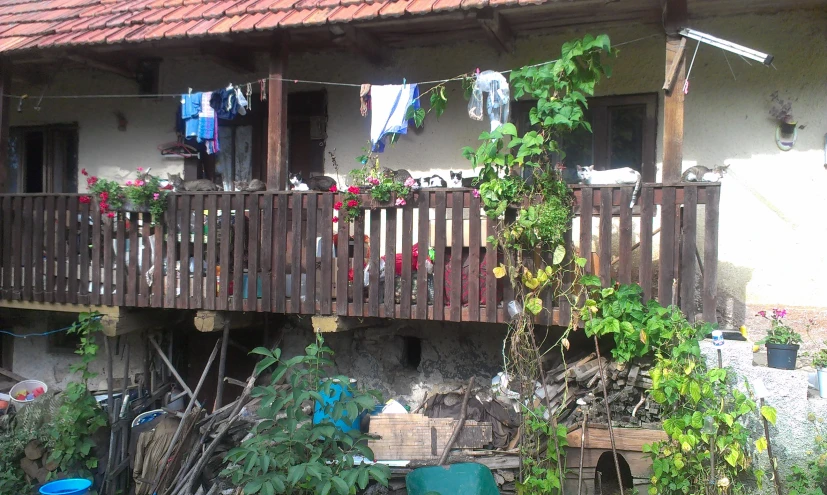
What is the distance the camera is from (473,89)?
6480 mm

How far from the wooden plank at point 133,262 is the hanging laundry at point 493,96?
4.05 meters

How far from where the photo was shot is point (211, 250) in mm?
6980

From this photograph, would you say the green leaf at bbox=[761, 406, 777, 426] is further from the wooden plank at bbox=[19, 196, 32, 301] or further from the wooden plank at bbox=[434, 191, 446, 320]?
the wooden plank at bbox=[19, 196, 32, 301]

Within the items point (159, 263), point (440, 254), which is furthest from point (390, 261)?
point (159, 263)

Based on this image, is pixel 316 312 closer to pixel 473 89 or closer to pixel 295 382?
pixel 295 382

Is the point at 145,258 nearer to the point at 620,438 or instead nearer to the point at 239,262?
the point at 239,262

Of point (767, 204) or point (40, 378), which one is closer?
point (767, 204)

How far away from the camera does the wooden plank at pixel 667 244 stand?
5.70 meters

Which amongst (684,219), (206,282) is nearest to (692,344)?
(684,219)

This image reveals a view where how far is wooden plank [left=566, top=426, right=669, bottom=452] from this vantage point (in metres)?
5.48

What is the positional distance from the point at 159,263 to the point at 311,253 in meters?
1.85

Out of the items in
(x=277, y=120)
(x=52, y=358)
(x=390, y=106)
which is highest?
(x=390, y=106)

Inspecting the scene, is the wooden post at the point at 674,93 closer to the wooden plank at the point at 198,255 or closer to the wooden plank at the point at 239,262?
the wooden plank at the point at 239,262

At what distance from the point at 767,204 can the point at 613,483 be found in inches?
129
